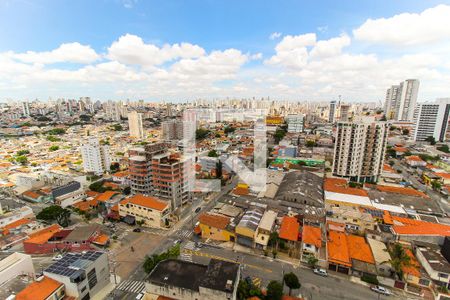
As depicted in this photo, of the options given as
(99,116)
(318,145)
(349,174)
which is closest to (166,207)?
(349,174)

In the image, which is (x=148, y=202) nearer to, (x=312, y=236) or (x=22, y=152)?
(x=312, y=236)

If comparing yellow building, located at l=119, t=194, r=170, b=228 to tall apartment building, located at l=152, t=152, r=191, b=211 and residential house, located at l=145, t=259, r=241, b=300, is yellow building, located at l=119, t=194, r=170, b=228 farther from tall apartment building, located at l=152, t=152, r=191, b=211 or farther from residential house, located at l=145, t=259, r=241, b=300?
residential house, located at l=145, t=259, r=241, b=300

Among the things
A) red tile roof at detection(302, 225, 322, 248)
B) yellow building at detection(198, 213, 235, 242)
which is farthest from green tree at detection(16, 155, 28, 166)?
red tile roof at detection(302, 225, 322, 248)

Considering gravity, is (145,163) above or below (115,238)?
above

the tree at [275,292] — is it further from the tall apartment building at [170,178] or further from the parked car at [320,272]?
the tall apartment building at [170,178]

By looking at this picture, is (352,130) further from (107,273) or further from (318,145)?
(107,273)

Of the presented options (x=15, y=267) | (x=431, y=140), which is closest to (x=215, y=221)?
(x=15, y=267)
